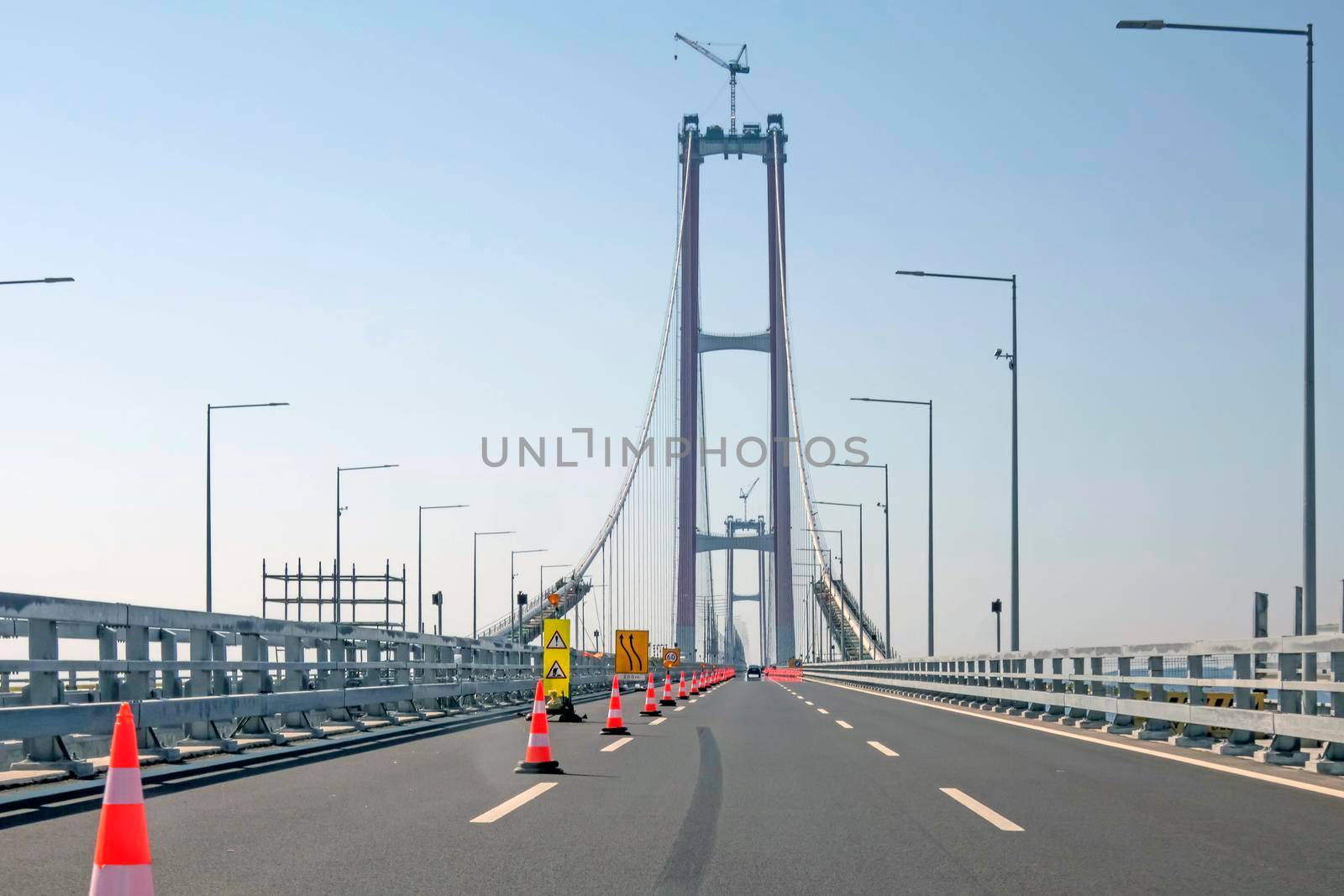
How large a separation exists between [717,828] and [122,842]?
388 cm

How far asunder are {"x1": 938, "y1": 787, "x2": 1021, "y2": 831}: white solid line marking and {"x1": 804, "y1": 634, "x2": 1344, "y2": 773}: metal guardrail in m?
3.13

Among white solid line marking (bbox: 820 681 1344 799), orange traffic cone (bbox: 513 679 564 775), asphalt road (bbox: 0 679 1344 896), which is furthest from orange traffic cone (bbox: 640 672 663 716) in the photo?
orange traffic cone (bbox: 513 679 564 775)

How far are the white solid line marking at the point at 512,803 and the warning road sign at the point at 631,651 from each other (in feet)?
95.3

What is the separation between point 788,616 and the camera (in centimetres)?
7094

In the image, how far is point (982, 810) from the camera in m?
9.21

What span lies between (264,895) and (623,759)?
722 cm

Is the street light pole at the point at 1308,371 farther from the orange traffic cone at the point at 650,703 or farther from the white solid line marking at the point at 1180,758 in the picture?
the orange traffic cone at the point at 650,703

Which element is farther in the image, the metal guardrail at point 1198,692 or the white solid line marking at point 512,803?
the metal guardrail at point 1198,692

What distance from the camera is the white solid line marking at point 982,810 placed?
8.46 meters

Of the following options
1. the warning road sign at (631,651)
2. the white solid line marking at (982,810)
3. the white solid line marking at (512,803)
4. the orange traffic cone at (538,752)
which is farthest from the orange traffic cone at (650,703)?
Result: the warning road sign at (631,651)

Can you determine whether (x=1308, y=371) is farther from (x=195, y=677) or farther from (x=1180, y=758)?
(x=195, y=677)

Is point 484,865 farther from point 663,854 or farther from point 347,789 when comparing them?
point 347,789

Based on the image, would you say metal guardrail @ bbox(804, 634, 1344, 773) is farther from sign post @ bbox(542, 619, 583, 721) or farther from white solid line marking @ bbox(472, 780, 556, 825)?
sign post @ bbox(542, 619, 583, 721)

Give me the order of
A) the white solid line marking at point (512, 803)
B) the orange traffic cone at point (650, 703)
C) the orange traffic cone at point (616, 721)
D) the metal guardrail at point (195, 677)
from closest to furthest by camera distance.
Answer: the white solid line marking at point (512, 803), the metal guardrail at point (195, 677), the orange traffic cone at point (616, 721), the orange traffic cone at point (650, 703)
